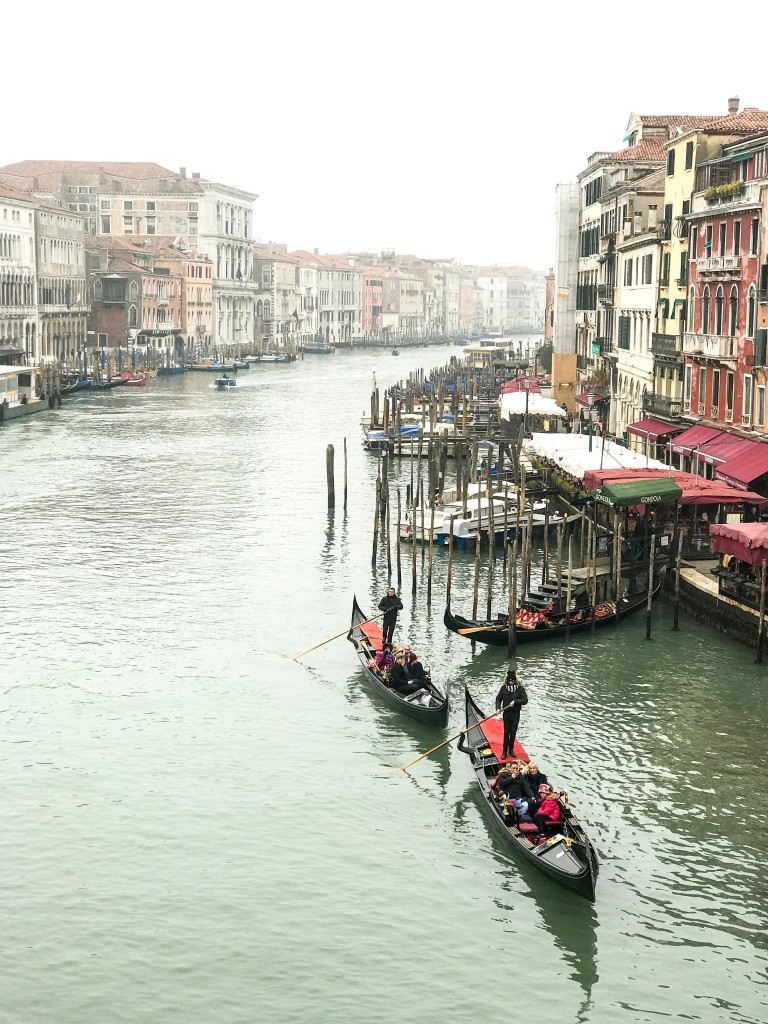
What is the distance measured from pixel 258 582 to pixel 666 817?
46.5 feet

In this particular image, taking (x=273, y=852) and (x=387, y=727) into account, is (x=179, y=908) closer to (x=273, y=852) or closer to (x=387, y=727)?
(x=273, y=852)

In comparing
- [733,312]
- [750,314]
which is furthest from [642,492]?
[733,312]

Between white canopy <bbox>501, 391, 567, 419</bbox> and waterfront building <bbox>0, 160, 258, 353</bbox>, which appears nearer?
white canopy <bbox>501, 391, 567, 419</bbox>

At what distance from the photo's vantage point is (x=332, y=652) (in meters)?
24.5

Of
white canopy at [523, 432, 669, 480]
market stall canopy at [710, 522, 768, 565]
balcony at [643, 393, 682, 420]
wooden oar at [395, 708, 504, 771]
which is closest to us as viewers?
wooden oar at [395, 708, 504, 771]

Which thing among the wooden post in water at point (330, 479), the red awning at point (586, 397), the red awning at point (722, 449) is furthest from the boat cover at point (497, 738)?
the red awning at point (586, 397)

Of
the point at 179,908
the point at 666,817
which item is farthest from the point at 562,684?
the point at 179,908

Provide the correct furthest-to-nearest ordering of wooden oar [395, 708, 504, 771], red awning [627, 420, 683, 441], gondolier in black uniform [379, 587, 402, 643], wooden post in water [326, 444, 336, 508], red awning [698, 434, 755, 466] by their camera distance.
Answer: wooden post in water [326, 444, 336, 508] < red awning [627, 420, 683, 441] < red awning [698, 434, 755, 466] < gondolier in black uniform [379, 587, 402, 643] < wooden oar [395, 708, 504, 771]

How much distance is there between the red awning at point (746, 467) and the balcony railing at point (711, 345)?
9.55ft

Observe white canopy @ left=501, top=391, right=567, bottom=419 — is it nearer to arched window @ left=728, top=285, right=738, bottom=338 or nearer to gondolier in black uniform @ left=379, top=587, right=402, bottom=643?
arched window @ left=728, top=285, right=738, bottom=338

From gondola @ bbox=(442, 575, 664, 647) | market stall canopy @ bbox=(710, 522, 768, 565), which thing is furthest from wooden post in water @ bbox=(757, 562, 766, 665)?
gondola @ bbox=(442, 575, 664, 647)

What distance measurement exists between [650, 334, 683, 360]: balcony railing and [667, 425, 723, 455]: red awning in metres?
2.38

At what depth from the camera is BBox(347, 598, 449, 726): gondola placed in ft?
66.0

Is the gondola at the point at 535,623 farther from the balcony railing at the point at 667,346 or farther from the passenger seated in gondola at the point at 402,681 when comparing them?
the balcony railing at the point at 667,346
